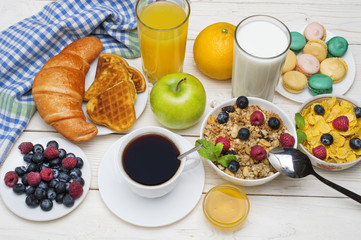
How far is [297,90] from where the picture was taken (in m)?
1.45

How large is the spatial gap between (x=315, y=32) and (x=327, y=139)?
0.48 m

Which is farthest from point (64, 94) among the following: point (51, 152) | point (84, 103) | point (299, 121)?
point (299, 121)

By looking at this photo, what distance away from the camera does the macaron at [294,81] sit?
1.44 meters

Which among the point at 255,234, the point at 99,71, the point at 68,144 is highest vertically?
the point at 99,71

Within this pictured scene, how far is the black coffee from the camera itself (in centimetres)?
117

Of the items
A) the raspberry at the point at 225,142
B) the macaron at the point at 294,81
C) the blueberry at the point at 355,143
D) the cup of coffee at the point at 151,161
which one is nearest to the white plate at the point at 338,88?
the macaron at the point at 294,81

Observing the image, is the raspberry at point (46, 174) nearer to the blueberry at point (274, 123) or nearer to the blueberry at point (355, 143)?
the blueberry at point (274, 123)

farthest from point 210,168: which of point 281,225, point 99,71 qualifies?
point 99,71

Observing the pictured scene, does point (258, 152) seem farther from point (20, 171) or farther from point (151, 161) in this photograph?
point (20, 171)

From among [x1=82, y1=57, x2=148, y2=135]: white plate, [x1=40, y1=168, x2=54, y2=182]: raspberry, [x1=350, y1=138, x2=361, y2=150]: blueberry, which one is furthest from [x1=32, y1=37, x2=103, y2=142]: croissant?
[x1=350, y1=138, x2=361, y2=150]: blueberry

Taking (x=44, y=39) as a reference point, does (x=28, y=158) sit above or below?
below

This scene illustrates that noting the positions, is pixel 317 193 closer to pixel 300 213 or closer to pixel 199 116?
pixel 300 213

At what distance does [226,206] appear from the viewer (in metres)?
1.24

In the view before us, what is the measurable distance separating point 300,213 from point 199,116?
0.44 meters
